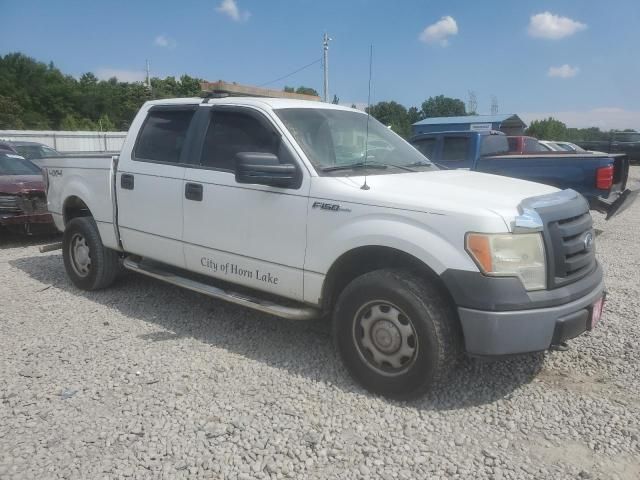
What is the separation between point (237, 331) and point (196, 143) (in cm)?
163

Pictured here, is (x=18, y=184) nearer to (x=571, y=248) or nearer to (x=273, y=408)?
(x=273, y=408)

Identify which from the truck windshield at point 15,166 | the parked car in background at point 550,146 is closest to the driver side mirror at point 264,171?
the truck windshield at point 15,166

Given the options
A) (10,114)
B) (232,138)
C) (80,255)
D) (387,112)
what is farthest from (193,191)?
(10,114)

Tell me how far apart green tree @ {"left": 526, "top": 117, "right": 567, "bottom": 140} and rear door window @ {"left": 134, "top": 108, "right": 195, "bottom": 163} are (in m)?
40.5

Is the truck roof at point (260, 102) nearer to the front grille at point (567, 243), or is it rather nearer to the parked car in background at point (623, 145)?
the front grille at point (567, 243)

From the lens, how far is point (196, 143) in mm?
4406

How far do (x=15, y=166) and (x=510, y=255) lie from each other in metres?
8.80

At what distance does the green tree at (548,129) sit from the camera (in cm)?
4101

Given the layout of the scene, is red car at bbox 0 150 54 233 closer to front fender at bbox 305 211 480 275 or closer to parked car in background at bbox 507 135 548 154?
front fender at bbox 305 211 480 275

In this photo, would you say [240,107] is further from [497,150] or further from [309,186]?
[497,150]

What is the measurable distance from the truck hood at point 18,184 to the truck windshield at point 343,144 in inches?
226

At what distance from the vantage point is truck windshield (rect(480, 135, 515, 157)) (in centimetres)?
971

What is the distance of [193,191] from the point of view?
13.9 feet

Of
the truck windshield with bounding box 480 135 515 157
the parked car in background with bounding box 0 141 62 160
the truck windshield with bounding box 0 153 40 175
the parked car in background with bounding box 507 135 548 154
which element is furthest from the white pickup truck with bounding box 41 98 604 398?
the parked car in background with bounding box 507 135 548 154
